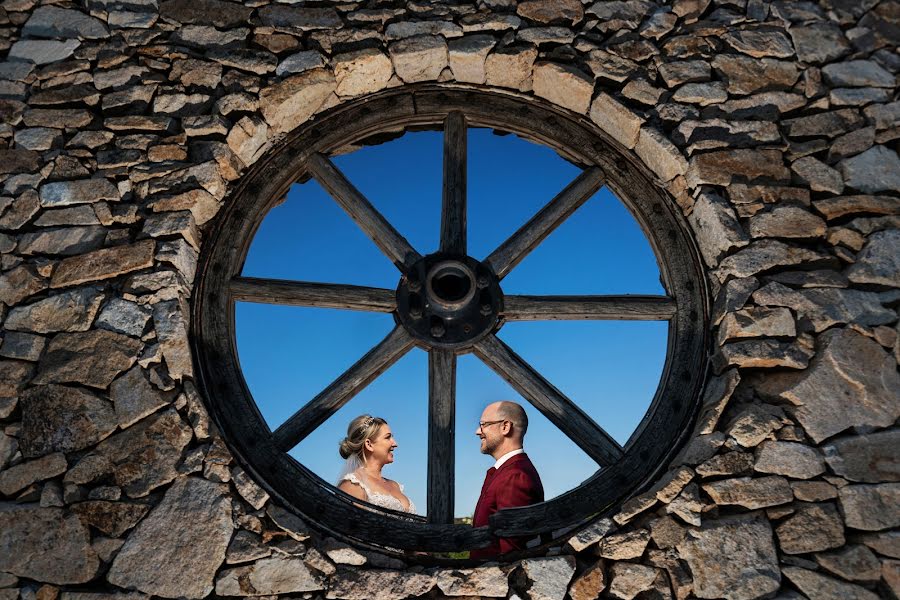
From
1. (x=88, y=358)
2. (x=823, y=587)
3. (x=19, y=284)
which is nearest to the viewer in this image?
(x=823, y=587)

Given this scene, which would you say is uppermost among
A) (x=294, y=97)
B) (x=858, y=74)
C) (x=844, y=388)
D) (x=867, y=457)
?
(x=294, y=97)

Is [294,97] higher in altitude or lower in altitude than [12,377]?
higher

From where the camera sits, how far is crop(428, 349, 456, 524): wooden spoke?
2848 millimetres

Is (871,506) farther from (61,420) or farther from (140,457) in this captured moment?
(61,420)

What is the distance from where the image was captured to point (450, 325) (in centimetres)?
307

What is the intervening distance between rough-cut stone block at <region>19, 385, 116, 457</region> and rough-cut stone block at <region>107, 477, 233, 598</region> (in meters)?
0.32

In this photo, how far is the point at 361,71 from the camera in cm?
313

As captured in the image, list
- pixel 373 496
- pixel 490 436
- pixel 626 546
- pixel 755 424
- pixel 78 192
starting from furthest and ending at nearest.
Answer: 1. pixel 373 496
2. pixel 490 436
3. pixel 78 192
4. pixel 755 424
5. pixel 626 546

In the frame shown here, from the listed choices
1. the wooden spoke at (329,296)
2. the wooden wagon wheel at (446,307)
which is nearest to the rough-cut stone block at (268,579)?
the wooden wagon wheel at (446,307)

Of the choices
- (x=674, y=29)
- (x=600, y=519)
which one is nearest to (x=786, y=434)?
(x=600, y=519)

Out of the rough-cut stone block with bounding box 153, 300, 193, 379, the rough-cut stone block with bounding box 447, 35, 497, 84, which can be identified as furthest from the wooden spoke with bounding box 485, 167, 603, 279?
the rough-cut stone block with bounding box 153, 300, 193, 379

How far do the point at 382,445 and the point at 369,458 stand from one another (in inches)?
3.9

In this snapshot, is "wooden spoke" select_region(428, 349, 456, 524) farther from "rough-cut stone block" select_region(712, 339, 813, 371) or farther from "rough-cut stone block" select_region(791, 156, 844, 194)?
"rough-cut stone block" select_region(791, 156, 844, 194)

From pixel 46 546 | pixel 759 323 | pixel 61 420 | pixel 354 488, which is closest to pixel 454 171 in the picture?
pixel 759 323
